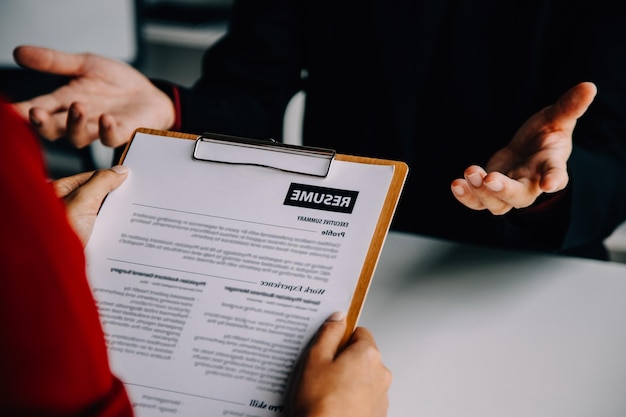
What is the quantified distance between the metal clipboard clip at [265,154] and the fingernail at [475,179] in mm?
135

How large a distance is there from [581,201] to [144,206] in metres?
0.53

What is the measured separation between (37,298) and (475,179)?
42 cm

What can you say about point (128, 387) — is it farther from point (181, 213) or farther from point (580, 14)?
point (580, 14)

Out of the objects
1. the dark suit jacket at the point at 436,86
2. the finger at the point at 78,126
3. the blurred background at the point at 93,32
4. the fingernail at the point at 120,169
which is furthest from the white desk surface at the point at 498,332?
the blurred background at the point at 93,32

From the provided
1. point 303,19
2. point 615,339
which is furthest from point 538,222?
point 303,19

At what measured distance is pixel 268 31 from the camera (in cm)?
111

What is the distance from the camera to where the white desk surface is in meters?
0.57

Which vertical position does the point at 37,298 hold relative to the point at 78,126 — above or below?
above

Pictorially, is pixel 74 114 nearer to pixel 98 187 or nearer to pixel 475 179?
pixel 98 187

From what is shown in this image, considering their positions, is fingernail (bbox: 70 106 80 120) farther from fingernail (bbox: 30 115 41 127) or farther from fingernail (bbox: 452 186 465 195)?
fingernail (bbox: 452 186 465 195)

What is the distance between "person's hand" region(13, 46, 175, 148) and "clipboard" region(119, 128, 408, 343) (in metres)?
0.17

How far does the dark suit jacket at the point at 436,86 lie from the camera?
863 millimetres

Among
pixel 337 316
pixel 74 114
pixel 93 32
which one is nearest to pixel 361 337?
pixel 337 316

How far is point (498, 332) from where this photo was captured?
0.64 meters
